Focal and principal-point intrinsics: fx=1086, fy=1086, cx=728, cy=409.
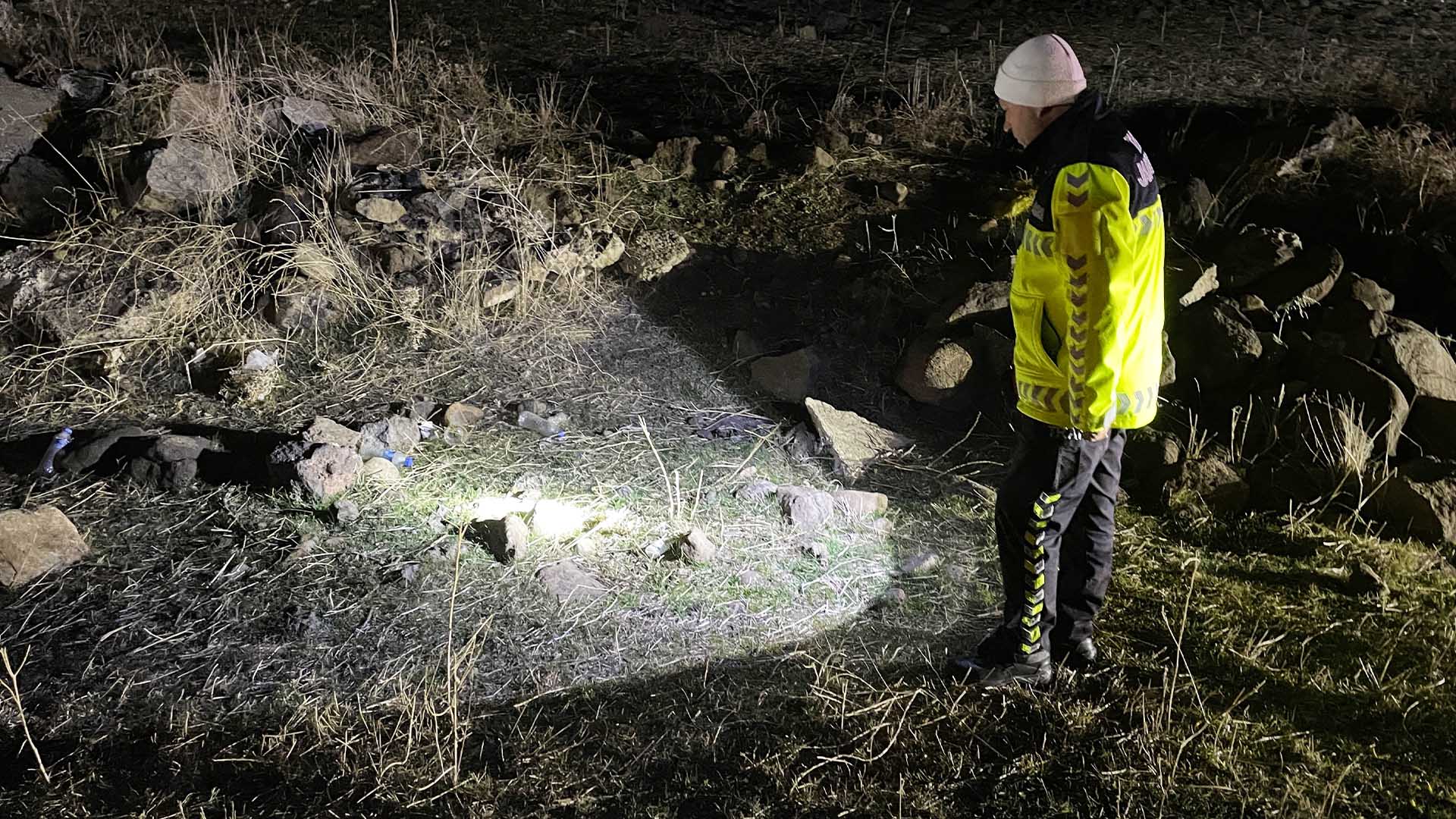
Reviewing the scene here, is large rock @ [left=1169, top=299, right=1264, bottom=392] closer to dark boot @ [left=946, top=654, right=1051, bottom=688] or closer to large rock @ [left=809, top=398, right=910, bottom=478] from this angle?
large rock @ [left=809, top=398, right=910, bottom=478]

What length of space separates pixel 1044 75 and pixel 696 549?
75.5 inches

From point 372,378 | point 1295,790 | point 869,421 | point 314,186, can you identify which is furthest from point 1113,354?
point 314,186

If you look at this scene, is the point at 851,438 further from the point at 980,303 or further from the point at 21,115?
the point at 21,115

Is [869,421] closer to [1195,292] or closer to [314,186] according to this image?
[1195,292]

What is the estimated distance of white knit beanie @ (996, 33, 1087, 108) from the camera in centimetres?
278

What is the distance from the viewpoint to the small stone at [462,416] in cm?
450

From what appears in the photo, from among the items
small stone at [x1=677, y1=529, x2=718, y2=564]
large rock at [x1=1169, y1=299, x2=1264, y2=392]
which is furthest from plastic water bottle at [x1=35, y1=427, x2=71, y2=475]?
large rock at [x1=1169, y1=299, x2=1264, y2=392]

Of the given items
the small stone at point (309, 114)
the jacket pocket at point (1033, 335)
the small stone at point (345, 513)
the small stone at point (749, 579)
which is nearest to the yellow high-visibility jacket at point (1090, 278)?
the jacket pocket at point (1033, 335)

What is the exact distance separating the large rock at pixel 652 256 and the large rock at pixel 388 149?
1.30 metres

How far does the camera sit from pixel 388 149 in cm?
571

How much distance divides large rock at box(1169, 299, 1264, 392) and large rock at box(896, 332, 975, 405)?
0.92 meters

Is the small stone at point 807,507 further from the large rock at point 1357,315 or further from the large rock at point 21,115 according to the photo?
the large rock at point 21,115

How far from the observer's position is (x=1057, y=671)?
331 cm

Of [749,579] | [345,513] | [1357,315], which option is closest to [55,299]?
[345,513]
